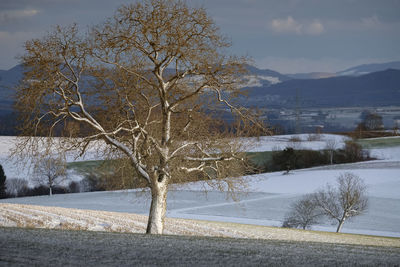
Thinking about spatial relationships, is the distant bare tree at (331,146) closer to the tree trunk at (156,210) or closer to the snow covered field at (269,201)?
the snow covered field at (269,201)

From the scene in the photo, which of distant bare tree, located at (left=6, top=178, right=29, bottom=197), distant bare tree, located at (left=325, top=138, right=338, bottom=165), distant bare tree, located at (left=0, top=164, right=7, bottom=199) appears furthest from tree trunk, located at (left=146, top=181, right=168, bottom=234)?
distant bare tree, located at (left=325, top=138, right=338, bottom=165)

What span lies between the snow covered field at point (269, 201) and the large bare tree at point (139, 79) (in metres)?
13.1

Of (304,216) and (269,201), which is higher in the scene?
(269,201)

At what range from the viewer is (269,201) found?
50.7 meters

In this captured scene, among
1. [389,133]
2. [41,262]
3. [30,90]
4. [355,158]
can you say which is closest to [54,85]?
[30,90]

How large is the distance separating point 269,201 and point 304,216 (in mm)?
9395

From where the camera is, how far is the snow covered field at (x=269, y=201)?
41625 mm

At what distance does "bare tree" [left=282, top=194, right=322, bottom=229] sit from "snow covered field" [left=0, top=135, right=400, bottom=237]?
0.82 m

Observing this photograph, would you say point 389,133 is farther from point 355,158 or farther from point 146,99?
point 146,99

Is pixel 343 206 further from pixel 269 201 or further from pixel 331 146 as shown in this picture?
pixel 331 146

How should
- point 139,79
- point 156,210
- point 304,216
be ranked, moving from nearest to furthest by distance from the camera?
point 156,210 < point 139,79 < point 304,216

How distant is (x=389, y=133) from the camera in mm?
107625

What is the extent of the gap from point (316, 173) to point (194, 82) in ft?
164

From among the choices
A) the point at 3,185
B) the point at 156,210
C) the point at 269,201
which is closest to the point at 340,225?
the point at 269,201
